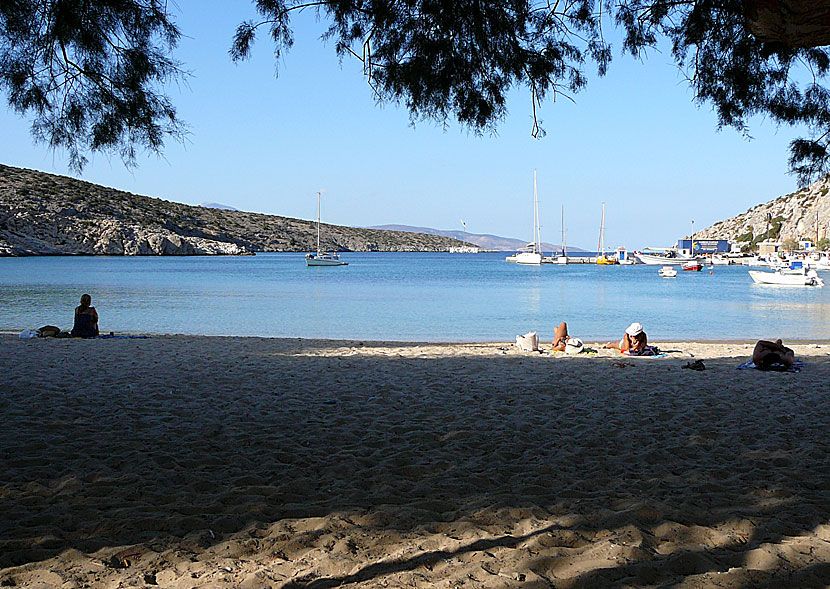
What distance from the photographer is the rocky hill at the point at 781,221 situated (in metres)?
93.7

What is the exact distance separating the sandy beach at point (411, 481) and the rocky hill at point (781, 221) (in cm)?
7850

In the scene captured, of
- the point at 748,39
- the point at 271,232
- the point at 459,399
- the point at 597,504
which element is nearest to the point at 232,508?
the point at 597,504

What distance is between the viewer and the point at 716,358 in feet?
35.1

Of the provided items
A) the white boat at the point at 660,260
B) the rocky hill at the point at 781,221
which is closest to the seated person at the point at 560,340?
the rocky hill at the point at 781,221

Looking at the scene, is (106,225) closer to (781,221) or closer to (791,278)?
(791,278)

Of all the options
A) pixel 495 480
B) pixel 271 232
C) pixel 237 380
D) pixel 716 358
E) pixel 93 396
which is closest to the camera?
pixel 495 480

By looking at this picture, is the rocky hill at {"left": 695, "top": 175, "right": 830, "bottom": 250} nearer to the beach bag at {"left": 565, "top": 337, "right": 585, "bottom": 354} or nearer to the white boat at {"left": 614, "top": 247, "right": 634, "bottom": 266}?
the white boat at {"left": 614, "top": 247, "right": 634, "bottom": 266}

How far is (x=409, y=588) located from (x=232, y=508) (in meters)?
1.34

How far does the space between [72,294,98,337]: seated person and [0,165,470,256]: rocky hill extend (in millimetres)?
70565

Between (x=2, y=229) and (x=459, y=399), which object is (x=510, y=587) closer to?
(x=459, y=399)

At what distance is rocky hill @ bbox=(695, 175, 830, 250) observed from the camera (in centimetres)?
9369

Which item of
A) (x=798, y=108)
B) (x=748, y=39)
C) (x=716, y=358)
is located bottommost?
(x=716, y=358)

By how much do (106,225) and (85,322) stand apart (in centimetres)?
8098

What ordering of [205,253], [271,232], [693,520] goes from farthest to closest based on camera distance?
1. [271,232]
2. [205,253]
3. [693,520]
